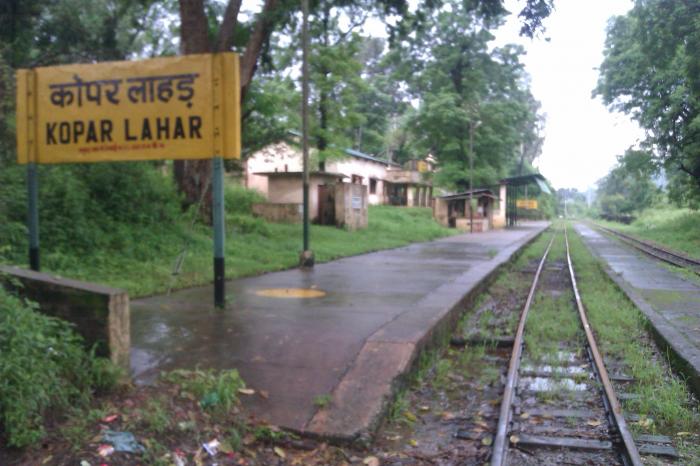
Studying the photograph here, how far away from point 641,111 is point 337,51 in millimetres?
18212

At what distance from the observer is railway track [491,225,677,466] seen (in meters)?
4.08

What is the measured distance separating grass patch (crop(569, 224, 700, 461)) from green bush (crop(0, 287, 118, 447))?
394 cm

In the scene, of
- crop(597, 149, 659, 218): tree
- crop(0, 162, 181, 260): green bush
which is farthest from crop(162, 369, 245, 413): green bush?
crop(597, 149, 659, 218): tree

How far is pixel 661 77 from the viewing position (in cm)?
2762

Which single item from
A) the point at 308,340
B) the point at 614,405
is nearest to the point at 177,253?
the point at 308,340

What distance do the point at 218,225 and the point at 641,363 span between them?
4887 mm

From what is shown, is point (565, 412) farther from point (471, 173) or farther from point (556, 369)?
point (471, 173)

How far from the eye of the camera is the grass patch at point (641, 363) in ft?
15.3

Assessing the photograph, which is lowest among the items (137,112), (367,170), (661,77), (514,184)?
(137,112)

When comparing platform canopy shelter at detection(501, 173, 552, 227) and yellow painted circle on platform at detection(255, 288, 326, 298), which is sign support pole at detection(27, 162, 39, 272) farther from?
platform canopy shelter at detection(501, 173, 552, 227)

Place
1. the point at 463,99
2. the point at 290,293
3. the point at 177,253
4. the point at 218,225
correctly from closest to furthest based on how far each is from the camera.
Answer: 1. the point at 218,225
2. the point at 290,293
3. the point at 177,253
4. the point at 463,99

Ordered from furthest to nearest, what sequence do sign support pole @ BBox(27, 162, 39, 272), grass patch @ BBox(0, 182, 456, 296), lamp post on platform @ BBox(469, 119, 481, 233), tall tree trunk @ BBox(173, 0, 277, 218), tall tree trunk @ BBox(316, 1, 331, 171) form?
1. lamp post on platform @ BBox(469, 119, 481, 233)
2. tall tree trunk @ BBox(316, 1, 331, 171)
3. tall tree trunk @ BBox(173, 0, 277, 218)
4. grass patch @ BBox(0, 182, 456, 296)
5. sign support pole @ BBox(27, 162, 39, 272)

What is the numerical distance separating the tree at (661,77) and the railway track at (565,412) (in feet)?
57.1

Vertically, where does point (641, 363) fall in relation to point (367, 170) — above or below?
below
